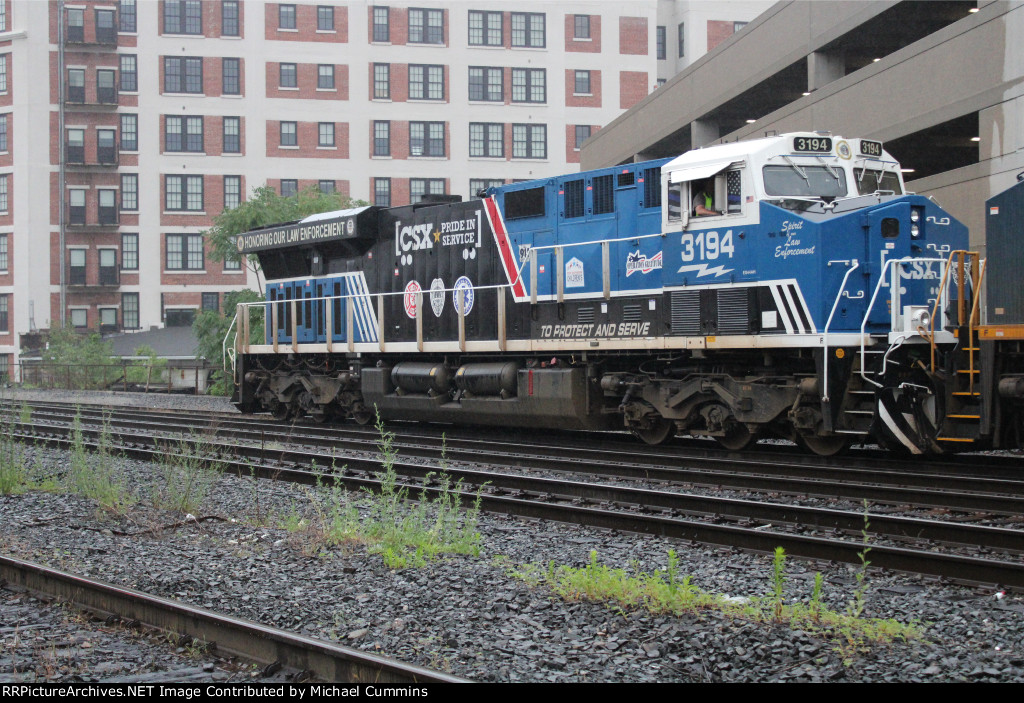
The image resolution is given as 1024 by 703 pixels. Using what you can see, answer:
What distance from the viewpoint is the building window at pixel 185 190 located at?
53.2 m

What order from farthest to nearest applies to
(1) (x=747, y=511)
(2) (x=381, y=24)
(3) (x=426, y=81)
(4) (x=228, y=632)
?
(3) (x=426, y=81)
(2) (x=381, y=24)
(1) (x=747, y=511)
(4) (x=228, y=632)

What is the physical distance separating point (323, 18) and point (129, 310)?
63.8 ft

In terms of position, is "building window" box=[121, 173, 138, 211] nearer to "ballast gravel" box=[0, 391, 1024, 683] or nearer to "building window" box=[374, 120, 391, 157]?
"building window" box=[374, 120, 391, 157]

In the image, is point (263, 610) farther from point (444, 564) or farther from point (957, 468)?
point (957, 468)

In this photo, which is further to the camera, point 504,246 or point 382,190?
point 382,190

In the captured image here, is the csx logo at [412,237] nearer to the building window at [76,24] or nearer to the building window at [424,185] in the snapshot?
the building window at [424,185]

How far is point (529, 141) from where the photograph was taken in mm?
54781

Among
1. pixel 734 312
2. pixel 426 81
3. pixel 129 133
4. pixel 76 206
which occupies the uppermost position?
pixel 426 81

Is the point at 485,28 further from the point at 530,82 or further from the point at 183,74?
the point at 183,74

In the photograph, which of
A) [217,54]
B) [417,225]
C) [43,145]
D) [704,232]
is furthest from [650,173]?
[43,145]

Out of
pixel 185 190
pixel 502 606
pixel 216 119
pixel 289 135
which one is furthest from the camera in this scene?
pixel 185 190

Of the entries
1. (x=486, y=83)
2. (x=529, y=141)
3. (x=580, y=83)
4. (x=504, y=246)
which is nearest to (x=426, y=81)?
(x=486, y=83)

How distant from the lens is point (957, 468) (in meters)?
11.5

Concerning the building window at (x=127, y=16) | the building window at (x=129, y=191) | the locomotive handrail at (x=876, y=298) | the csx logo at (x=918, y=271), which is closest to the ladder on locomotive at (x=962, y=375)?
the locomotive handrail at (x=876, y=298)
